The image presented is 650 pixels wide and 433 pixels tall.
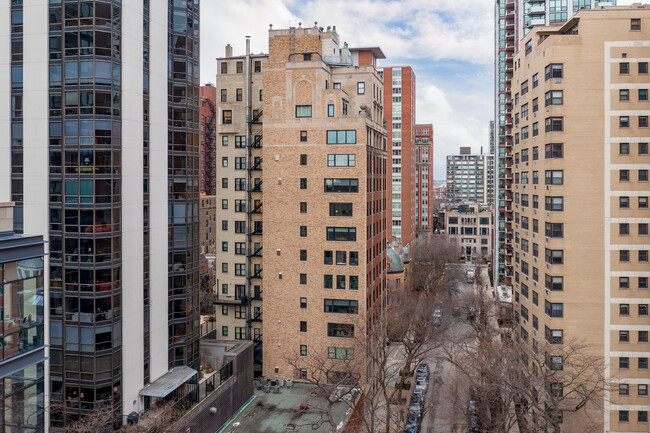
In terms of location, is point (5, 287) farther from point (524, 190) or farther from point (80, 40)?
point (524, 190)

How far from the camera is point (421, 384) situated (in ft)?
193

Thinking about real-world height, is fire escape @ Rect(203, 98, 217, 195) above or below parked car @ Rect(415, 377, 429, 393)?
above

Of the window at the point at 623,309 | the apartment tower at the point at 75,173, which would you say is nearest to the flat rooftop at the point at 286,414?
the apartment tower at the point at 75,173

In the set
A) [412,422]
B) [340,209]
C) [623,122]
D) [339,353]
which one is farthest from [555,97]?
[412,422]

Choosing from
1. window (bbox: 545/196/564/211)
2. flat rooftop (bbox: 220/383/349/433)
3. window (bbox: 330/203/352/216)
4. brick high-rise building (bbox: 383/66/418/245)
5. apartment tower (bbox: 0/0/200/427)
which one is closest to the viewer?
apartment tower (bbox: 0/0/200/427)

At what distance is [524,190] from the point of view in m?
55.7

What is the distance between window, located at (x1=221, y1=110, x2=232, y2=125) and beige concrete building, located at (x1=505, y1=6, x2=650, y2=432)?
34085 millimetres

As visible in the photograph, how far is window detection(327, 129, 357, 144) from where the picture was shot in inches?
2130

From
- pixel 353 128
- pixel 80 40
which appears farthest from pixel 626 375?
pixel 80 40

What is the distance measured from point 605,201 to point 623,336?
12.0 meters

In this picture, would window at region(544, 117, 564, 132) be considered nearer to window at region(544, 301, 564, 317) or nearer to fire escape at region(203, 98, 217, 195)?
window at region(544, 301, 564, 317)

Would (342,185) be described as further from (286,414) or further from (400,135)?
(400,135)

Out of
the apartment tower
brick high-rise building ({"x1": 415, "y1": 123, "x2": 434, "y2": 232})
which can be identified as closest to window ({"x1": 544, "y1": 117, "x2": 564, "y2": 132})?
the apartment tower

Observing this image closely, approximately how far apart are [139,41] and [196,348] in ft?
84.7
